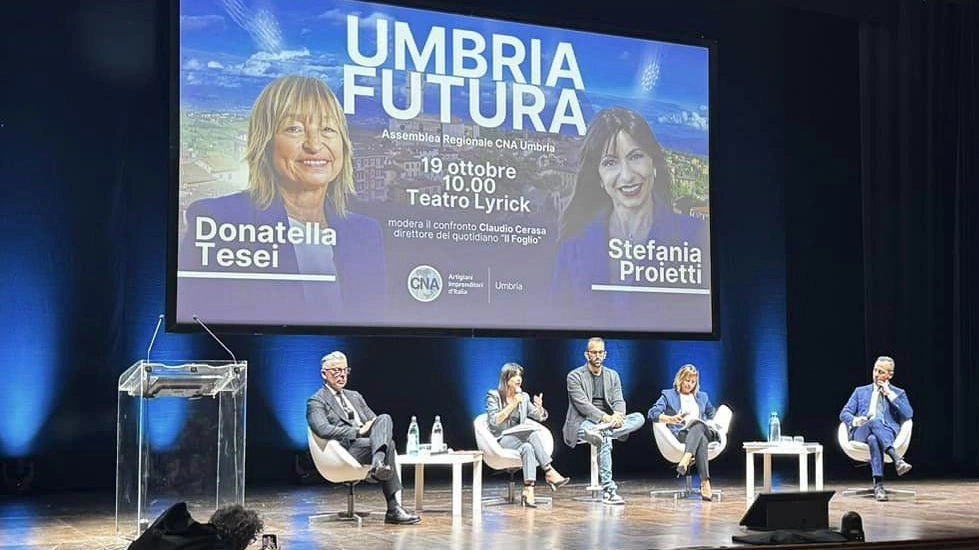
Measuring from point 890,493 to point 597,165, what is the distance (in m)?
2.92

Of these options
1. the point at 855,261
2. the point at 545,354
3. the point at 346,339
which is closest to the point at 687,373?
the point at 545,354

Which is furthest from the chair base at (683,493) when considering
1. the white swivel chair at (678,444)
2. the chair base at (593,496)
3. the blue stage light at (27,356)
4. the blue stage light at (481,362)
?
the blue stage light at (27,356)

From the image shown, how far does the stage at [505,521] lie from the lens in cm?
540

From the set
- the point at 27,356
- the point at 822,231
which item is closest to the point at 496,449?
the point at 27,356

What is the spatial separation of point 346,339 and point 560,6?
9.66 feet

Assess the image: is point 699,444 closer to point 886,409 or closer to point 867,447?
point 867,447

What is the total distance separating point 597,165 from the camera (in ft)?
28.6

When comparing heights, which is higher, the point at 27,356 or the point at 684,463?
the point at 27,356

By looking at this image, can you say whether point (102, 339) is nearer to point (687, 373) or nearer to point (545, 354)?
point (545, 354)

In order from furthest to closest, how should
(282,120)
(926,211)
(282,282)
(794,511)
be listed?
(926,211) → (282,120) → (282,282) → (794,511)

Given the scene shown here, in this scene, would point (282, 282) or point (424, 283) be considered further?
point (424, 283)

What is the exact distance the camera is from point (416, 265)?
321 inches

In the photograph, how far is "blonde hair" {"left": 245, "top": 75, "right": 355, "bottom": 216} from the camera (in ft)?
25.6

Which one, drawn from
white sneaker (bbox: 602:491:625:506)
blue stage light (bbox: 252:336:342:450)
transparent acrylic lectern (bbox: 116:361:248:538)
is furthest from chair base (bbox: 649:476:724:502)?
transparent acrylic lectern (bbox: 116:361:248:538)
